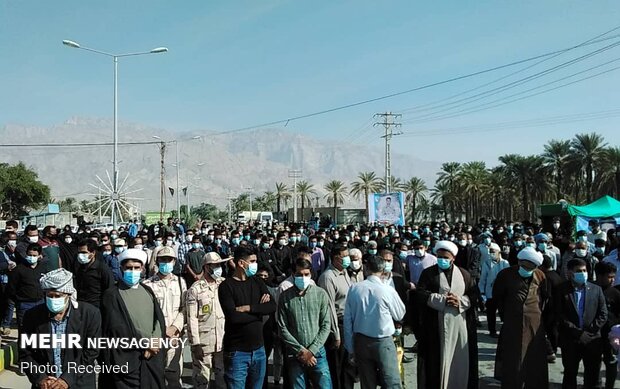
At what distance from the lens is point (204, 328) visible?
19.1ft

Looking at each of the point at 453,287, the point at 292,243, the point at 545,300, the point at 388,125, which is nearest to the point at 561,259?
the point at 545,300

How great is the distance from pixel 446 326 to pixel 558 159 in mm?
41289

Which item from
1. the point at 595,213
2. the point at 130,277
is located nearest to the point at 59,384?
the point at 130,277

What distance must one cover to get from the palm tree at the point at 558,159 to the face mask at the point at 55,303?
4348cm

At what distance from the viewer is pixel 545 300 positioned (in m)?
6.45

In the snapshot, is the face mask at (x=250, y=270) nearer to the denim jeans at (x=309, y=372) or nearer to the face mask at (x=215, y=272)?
the face mask at (x=215, y=272)

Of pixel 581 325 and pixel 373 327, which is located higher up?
pixel 373 327

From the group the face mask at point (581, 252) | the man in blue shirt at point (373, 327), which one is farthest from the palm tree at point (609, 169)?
the man in blue shirt at point (373, 327)

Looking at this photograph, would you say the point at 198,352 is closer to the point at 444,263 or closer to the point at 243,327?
the point at 243,327

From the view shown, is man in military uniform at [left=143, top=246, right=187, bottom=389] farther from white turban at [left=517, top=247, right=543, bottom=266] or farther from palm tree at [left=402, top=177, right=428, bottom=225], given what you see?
palm tree at [left=402, top=177, right=428, bottom=225]

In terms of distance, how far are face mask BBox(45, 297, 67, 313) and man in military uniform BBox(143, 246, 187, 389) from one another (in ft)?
4.49

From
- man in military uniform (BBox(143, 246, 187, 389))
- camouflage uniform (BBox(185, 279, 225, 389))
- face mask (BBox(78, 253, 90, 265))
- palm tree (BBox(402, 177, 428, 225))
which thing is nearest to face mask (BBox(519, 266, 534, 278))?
camouflage uniform (BBox(185, 279, 225, 389))

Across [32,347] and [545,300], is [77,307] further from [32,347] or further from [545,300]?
[545,300]

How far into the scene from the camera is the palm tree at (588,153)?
4069 cm
